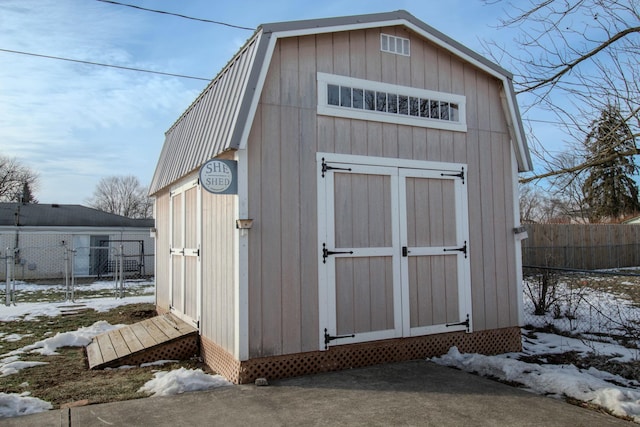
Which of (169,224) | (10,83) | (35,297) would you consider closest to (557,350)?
(169,224)

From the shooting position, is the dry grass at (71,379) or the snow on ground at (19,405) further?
the dry grass at (71,379)

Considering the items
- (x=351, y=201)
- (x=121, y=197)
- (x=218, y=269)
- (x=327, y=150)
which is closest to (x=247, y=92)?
(x=327, y=150)

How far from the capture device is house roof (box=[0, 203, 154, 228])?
19.5 meters

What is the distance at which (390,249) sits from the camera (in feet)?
16.1

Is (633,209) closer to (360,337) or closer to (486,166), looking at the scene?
(486,166)

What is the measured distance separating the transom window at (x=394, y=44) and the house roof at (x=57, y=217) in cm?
1891

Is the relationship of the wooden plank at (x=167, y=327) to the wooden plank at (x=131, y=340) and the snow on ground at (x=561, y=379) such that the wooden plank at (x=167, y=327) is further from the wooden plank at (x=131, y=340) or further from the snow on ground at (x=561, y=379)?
the snow on ground at (x=561, y=379)

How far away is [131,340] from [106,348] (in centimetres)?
30

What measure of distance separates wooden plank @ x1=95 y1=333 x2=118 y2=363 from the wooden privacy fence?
1342cm

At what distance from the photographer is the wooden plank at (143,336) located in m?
5.07

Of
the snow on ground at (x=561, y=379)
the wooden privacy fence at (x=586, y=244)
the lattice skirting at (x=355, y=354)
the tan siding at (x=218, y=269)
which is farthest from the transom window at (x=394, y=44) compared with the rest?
the wooden privacy fence at (x=586, y=244)

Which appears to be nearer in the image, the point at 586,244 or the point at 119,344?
the point at 119,344

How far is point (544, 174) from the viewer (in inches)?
265

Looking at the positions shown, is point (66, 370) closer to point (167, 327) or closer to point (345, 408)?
point (167, 327)
